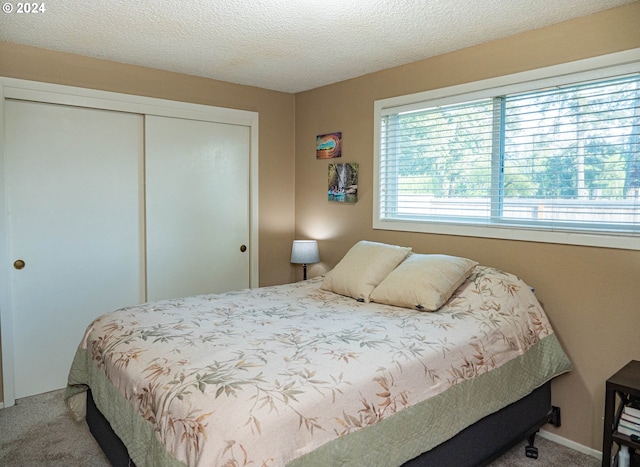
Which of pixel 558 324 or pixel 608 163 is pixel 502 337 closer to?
pixel 558 324

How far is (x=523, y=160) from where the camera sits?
2756 mm

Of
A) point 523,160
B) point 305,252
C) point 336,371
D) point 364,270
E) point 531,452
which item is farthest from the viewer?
point 305,252

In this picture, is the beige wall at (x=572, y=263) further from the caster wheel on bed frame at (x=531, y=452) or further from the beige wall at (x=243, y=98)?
the beige wall at (x=243, y=98)

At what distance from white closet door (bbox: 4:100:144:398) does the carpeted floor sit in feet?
1.23

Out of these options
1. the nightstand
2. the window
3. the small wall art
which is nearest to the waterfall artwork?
the small wall art

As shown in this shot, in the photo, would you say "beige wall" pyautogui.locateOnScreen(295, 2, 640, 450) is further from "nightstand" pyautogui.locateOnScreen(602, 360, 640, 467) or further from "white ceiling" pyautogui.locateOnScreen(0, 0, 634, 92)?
"nightstand" pyautogui.locateOnScreen(602, 360, 640, 467)

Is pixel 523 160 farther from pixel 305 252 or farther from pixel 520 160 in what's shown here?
pixel 305 252

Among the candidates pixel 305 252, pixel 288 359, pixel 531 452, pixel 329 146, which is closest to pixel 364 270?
pixel 305 252

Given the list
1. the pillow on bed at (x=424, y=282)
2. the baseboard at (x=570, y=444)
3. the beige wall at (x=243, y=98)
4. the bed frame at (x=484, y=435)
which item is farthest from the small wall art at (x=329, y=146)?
the baseboard at (x=570, y=444)

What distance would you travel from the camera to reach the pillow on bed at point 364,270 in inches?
110

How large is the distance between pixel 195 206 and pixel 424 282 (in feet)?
6.75

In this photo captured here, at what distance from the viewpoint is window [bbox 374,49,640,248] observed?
2377 millimetres

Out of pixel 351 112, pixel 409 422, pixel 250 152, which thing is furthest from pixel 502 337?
pixel 250 152

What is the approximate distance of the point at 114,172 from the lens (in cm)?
337
